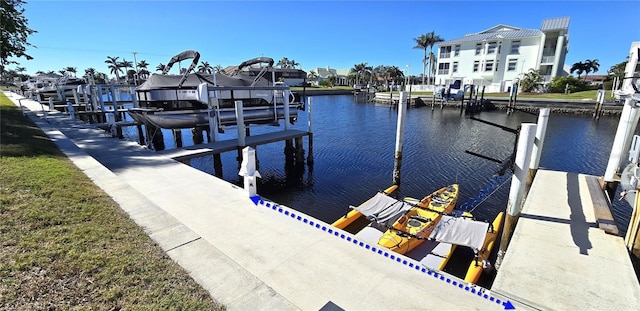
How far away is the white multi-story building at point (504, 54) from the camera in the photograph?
152ft

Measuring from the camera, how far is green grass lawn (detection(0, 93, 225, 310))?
3049 millimetres

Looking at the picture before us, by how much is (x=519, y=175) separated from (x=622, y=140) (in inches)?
199

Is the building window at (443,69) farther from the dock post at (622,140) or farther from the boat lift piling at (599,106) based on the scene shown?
the dock post at (622,140)

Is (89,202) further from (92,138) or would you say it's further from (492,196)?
(492,196)

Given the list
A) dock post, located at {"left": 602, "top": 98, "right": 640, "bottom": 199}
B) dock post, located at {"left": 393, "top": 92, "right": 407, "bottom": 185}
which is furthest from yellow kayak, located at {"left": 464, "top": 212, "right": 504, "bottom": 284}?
dock post, located at {"left": 393, "top": 92, "right": 407, "bottom": 185}

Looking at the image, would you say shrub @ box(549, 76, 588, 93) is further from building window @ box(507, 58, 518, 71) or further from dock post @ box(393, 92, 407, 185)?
dock post @ box(393, 92, 407, 185)

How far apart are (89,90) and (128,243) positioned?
27.1 meters

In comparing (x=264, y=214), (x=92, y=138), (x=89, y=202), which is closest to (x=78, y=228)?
(x=89, y=202)

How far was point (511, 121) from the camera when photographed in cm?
3172

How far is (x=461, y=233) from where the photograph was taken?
646cm

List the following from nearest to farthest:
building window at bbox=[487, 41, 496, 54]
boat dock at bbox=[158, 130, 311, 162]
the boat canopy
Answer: boat dock at bbox=[158, 130, 311, 162], the boat canopy, building window at bbox=[487, 41, 496, 54]

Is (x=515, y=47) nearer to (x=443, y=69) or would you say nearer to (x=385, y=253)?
(x=443, y=69)

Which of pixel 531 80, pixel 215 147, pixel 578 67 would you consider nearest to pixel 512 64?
pixel 531 80

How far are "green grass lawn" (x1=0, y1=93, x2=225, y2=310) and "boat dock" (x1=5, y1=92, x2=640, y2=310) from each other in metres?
0.32
